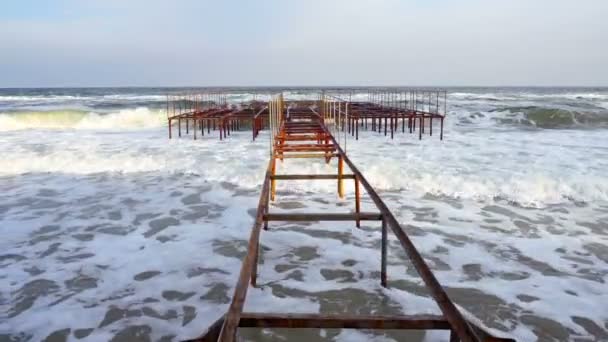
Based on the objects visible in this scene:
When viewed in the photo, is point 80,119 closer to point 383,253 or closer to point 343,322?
point 383,253

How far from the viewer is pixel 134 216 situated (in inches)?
266

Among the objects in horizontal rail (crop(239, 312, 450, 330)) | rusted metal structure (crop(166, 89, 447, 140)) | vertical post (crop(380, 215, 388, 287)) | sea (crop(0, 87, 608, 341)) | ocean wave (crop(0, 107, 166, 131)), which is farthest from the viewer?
ocean wave (crop(0, 107, 166, 131))

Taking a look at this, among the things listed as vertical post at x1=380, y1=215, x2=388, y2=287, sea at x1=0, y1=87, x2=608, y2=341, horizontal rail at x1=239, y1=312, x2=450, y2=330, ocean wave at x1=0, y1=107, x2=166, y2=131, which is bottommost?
sea at x1=0, y1=87, x2=608, y2=341

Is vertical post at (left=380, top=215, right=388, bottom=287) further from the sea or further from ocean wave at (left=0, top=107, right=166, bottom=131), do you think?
ocean wave at (left=0, top=107, right=166, bottom=131)

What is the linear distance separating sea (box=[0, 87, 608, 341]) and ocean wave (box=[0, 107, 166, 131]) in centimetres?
1511

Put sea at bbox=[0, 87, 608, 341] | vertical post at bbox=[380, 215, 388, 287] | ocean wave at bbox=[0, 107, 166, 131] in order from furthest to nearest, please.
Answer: ocean wave at bbox=[0, 107, 166, 131] → vertical post at bbox=[380, 215, 388, 287] → sea at bbox=[0, 87, 608, 341]

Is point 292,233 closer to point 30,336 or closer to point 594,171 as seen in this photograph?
point 30,336

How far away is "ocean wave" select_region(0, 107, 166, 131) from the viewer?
24.9m

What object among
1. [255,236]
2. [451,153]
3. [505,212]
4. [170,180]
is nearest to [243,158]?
[170,180]

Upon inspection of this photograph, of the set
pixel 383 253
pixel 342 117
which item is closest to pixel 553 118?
pixel 342 117

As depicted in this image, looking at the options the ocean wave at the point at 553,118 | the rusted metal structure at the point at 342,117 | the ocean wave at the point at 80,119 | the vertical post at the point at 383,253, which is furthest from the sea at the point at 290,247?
the ocean wave at the point at 80,119

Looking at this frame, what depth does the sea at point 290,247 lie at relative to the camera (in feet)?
12.1

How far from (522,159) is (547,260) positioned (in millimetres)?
7529

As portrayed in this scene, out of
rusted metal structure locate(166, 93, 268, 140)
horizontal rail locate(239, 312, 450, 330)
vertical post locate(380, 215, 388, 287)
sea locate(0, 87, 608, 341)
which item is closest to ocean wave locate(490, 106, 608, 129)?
sea locate(0, 87, 608, 341)
